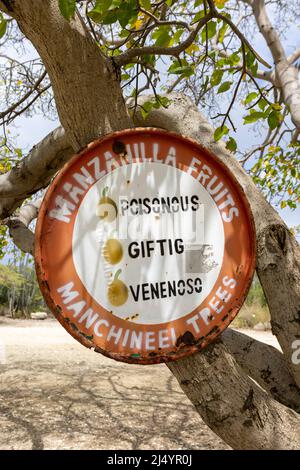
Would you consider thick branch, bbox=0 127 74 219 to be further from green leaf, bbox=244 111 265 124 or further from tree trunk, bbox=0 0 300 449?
tree trunk, bbox=0 0 300 449

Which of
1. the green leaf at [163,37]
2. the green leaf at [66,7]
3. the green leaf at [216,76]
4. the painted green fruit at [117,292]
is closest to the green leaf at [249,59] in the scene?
the green leaf at [216,76]

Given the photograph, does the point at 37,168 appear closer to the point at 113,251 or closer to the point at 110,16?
the point at 110,16

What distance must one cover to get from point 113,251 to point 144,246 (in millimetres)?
80

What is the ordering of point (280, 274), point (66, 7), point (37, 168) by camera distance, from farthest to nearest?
point (37, 168)
point (280, 274)
point (66, 7)

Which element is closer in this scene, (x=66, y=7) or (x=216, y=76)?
(x=66, y=7)

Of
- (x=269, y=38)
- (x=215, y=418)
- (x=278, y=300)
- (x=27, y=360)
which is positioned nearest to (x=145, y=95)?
(x=278, y=300)

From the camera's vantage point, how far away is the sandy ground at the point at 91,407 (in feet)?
14.3

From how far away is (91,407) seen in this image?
17.5 feet

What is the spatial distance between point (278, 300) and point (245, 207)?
900mm

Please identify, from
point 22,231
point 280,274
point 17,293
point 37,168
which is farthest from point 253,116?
point 17,293

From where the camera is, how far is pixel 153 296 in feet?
3.67

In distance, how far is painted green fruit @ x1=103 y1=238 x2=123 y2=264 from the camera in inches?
43.0

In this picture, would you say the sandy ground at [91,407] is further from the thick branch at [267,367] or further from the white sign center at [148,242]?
the white sign center at [148,242]

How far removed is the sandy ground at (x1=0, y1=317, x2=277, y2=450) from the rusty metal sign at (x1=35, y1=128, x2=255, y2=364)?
3.56 m
